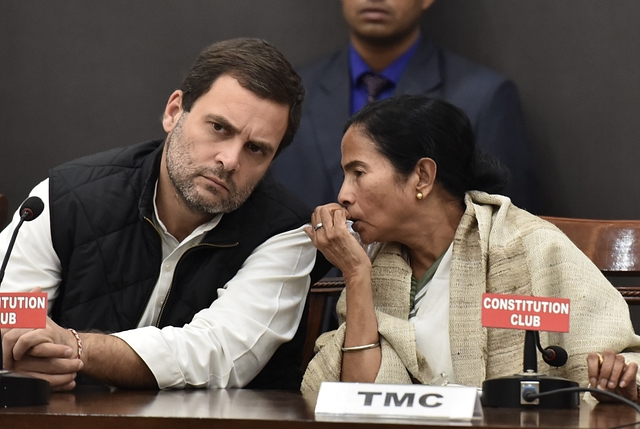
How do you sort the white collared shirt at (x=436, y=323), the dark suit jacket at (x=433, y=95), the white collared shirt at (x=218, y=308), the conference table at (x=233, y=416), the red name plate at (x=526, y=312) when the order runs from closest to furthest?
the conference table at (x=233, y=416) < the red name plate at (x=526, y=312) < the white collared shirt at (x=218, y=308) < the white collared shirt at (x=436, y=323) < the dark suit jacket at (x=433, y=95)

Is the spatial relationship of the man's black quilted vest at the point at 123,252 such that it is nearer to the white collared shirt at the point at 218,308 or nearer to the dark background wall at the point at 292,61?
the white collared shirt at the point at 218,308

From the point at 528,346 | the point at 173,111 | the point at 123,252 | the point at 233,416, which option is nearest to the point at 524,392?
the point at 528,346

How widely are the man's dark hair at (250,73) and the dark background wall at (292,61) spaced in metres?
1.03

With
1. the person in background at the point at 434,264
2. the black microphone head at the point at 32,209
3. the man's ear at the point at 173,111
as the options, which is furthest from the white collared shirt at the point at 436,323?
the black microphone head at the point at 32,209

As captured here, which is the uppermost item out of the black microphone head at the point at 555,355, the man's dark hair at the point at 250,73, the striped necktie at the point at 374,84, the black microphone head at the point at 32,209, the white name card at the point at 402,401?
the striped necktie at the point at 374,84

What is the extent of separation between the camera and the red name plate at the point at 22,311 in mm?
1542

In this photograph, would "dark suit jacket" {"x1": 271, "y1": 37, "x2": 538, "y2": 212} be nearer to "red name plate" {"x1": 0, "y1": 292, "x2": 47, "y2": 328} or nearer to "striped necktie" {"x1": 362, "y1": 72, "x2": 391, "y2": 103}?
"striped necktie" {"x1": 362, "y1": 72, "x2": 391, "y2": 103}

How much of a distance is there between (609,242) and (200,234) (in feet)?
3.12

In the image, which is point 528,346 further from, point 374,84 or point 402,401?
point 374,84

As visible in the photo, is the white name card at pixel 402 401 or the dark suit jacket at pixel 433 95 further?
the dark suit jacket at pixel 433 95

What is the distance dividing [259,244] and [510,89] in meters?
1.26

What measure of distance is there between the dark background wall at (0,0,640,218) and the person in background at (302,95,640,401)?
3.02 feet

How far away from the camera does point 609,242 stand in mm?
2297

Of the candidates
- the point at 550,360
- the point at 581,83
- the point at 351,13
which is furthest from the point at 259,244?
the point at 581,83
